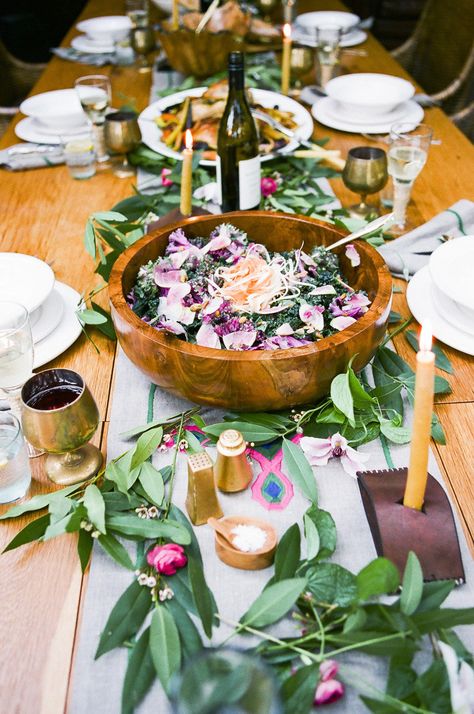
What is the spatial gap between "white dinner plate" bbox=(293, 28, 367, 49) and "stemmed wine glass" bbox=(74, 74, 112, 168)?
1046mm

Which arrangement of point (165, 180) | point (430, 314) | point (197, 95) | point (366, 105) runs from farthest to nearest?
point (197, 95) → point (366, 105) → point (165, 180) → point (430, 314)

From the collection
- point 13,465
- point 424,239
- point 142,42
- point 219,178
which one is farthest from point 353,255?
point 142,42

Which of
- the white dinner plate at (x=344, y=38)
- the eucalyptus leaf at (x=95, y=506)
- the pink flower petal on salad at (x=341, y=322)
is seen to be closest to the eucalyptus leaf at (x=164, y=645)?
the eucalyptus leaf at (x=95, y=506)

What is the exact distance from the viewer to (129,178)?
1.63 m

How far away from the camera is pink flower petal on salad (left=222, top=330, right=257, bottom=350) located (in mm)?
870

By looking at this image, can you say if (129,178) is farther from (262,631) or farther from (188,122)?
(262,631)

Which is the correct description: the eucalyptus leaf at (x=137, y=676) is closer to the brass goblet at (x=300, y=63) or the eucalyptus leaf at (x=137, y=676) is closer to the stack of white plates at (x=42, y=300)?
the stack of white plates at (x=42, y=300)

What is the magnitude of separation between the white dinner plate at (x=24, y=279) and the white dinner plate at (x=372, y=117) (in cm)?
105

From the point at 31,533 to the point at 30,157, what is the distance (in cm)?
124

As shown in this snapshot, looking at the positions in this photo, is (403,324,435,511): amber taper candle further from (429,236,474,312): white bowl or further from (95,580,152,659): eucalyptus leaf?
A: (429,236,474,312): white bowl

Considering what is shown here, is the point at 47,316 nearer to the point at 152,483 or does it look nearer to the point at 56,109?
the point at 152,483

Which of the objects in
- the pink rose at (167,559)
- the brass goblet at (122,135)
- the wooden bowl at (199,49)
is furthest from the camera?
the wooden bowl at (199,49)

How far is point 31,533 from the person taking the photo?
2.42 ft

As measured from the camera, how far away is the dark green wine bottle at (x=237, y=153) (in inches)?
50.3
